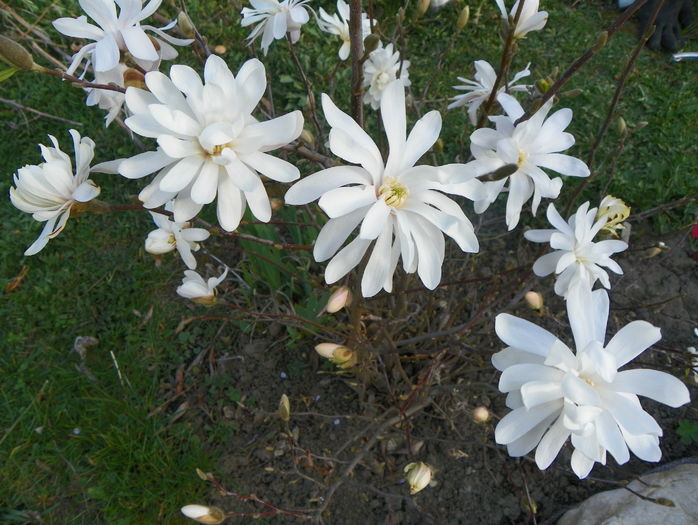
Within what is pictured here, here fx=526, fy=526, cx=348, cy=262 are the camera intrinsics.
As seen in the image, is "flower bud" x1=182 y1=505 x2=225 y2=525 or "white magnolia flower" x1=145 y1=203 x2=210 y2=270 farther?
"white magnolia flower" x1=145 y1=203 x2=210 y2=270

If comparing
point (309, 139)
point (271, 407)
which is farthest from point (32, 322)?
point (309, 139)

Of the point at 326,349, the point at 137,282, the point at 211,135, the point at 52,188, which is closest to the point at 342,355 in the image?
the point at 326,349

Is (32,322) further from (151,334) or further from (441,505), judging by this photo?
(441,505)

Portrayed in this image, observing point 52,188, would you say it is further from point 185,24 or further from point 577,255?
point 577,255

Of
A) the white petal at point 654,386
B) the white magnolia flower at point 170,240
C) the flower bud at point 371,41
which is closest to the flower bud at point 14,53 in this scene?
the white magnolia flower at point 170,240

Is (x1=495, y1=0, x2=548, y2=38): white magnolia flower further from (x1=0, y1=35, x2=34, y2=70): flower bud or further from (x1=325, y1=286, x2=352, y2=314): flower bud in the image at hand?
(x1=0, y1=35, x2=34, y2=70): flower bud

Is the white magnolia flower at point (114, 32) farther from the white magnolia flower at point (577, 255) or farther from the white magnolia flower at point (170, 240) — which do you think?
the white magnolia flower at point (577, 255)

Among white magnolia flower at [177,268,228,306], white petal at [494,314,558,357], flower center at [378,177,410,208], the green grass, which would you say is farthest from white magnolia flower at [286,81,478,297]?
the green grass
